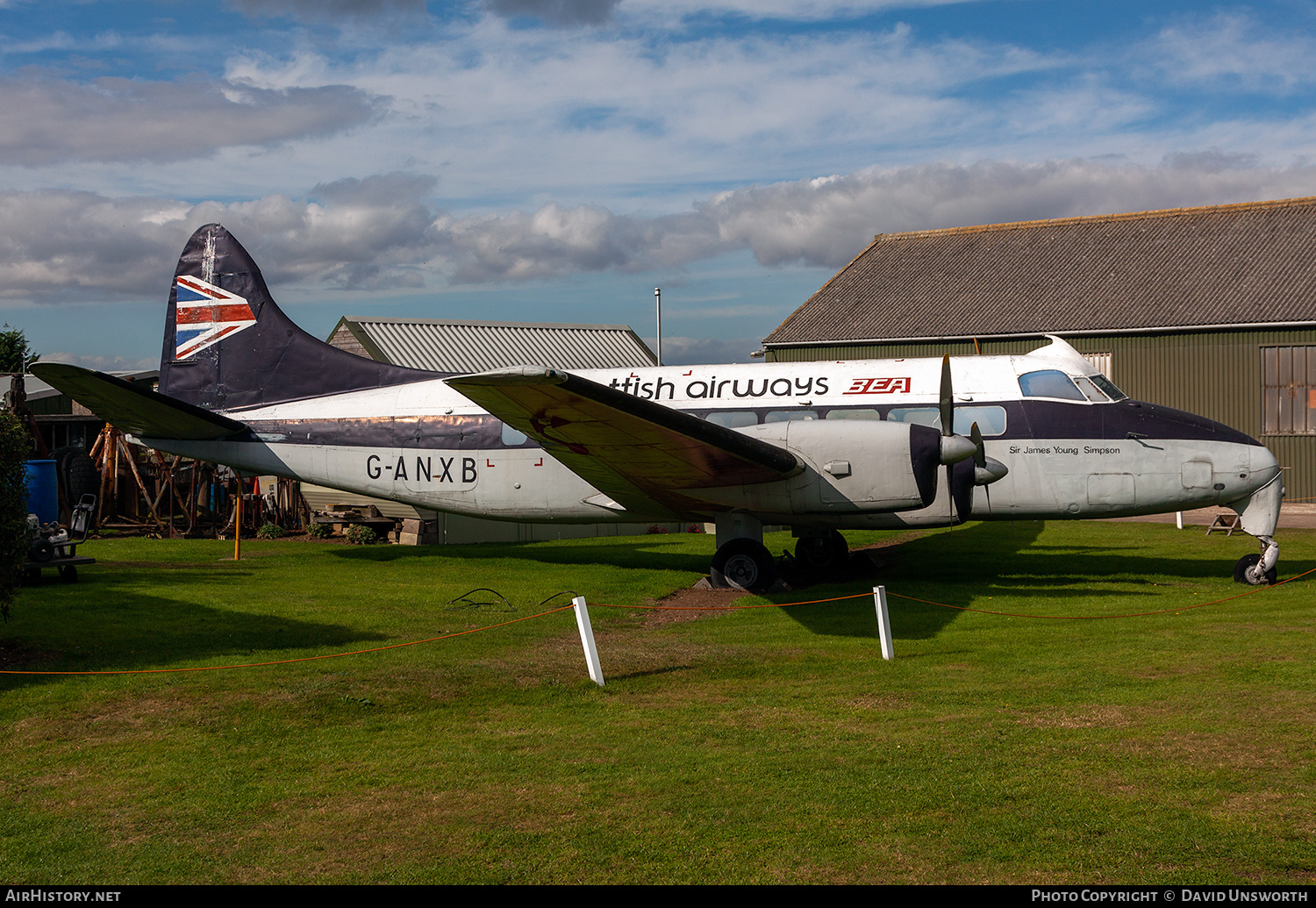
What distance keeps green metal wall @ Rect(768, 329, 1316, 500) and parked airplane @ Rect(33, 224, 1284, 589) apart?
1634cm

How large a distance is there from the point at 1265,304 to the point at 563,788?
101ft

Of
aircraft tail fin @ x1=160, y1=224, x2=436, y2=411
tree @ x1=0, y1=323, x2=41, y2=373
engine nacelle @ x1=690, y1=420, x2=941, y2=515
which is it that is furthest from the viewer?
tree @ x1=0, y1=323, x2=41, y2=373

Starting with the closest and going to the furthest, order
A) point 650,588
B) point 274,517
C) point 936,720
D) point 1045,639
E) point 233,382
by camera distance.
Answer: point 936,720 → point 1045,639 → point 650,588 → point 233,382 → point 274,517

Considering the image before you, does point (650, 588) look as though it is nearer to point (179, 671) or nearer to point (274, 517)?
point (179, 671)

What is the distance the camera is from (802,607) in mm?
14359

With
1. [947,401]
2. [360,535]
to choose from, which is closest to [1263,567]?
[947,401]

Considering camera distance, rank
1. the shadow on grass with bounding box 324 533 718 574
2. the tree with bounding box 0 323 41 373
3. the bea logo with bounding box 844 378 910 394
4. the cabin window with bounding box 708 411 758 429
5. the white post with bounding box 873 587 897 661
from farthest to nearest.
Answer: the tree with bounding box 0 323 41 373 → the shadow on grass with bounding box 324 533 718 574 → the cabin window with bounding box 708 411 758 429 → the bea logo with bounding box 844 378 910 394 → the white post with bounding box 873 587 897 661

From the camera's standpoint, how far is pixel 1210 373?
100 ft

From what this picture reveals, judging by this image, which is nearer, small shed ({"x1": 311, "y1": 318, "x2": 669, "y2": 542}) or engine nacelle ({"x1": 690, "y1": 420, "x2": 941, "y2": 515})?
engine nacelle ({"x1": 690, "y1": 420, "x2": 941, "y2": 515})

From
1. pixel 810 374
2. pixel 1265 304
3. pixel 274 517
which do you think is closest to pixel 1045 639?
pixel 810 374

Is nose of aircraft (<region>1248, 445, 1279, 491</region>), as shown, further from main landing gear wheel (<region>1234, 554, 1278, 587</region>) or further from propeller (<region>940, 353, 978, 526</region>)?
propeller (<region>940, 353, 978, 526</region>)

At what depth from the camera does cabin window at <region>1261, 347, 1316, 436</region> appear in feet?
95.6

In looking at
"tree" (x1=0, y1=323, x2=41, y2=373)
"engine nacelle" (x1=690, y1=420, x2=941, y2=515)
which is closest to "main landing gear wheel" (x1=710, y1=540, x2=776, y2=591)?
"engine nacelle" (x1=690, y1=420, x2=941, y2=515)

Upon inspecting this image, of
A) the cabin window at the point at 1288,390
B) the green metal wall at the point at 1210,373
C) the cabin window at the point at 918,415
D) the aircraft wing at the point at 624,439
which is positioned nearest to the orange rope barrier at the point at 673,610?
the aircraft wing at the point at 624,439
